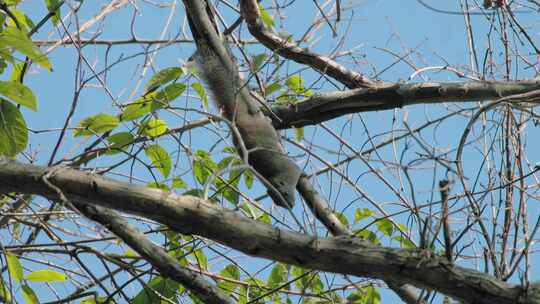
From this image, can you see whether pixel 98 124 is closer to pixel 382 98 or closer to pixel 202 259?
pixel 202 259

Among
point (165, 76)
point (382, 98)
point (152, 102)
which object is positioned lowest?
point (152, 102)

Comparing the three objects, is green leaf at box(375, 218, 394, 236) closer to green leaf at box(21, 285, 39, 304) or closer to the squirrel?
the squirrel

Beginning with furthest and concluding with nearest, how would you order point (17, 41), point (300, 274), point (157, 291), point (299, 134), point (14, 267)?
1. point (299, 134)
2. point (300, 274)
3. point (157, 291)
4. point (14, 267)
5. point (17, 41)

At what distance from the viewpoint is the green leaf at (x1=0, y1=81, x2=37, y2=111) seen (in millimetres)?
2090

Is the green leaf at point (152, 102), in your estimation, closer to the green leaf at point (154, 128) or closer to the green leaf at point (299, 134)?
the green leaf at point (154, 128)

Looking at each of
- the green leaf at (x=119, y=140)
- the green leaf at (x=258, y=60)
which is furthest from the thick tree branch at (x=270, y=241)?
the green leaf at (x=258, y=60)

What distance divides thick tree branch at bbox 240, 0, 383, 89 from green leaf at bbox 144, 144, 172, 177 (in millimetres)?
688

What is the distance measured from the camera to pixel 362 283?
3018mm

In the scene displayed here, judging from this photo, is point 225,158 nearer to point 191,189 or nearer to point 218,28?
point 191,189

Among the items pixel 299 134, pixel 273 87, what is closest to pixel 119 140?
pixel 273 87

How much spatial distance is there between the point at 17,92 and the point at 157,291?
90 centimetres

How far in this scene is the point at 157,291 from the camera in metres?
A: 2.64

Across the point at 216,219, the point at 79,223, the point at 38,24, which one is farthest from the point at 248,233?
the point at 79,223

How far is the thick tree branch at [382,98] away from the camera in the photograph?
2908mm
